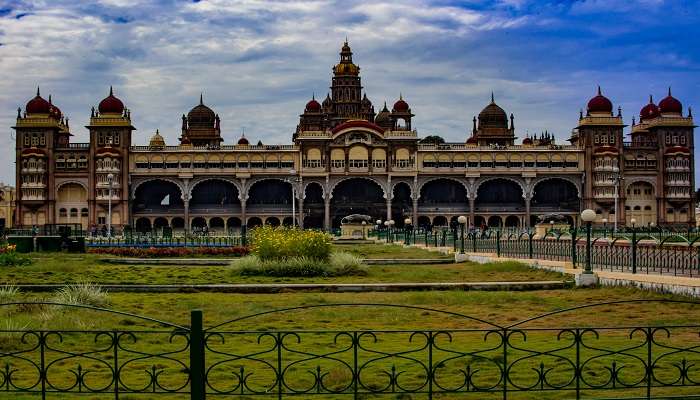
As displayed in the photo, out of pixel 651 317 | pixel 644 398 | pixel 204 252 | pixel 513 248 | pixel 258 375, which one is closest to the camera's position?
pixel 644 398

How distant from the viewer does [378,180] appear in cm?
8681

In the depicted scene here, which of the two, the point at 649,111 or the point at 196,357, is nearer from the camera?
the point at 196,357

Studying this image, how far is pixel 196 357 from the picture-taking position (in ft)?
25.7

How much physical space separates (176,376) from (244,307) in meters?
5.91

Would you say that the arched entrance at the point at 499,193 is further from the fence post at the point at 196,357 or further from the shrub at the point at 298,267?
the fence post at the point at 196,357

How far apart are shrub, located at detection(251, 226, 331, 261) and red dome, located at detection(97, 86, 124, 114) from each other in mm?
66315

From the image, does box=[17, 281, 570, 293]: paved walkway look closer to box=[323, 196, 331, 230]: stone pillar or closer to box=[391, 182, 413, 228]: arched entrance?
box=[323, 196, 331, 230]: stone pillar

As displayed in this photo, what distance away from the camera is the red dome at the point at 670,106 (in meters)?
93.2

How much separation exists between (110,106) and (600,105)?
51184 mm

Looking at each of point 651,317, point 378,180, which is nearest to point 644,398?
point 651,317

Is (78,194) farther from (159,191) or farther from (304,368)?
(304,368)

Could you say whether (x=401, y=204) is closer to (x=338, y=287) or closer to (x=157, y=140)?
(x=157, y=140)

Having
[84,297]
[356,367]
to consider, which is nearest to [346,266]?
[84,297]

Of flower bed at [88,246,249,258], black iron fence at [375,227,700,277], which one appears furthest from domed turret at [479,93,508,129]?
flower bed at [88,246,249,258]
